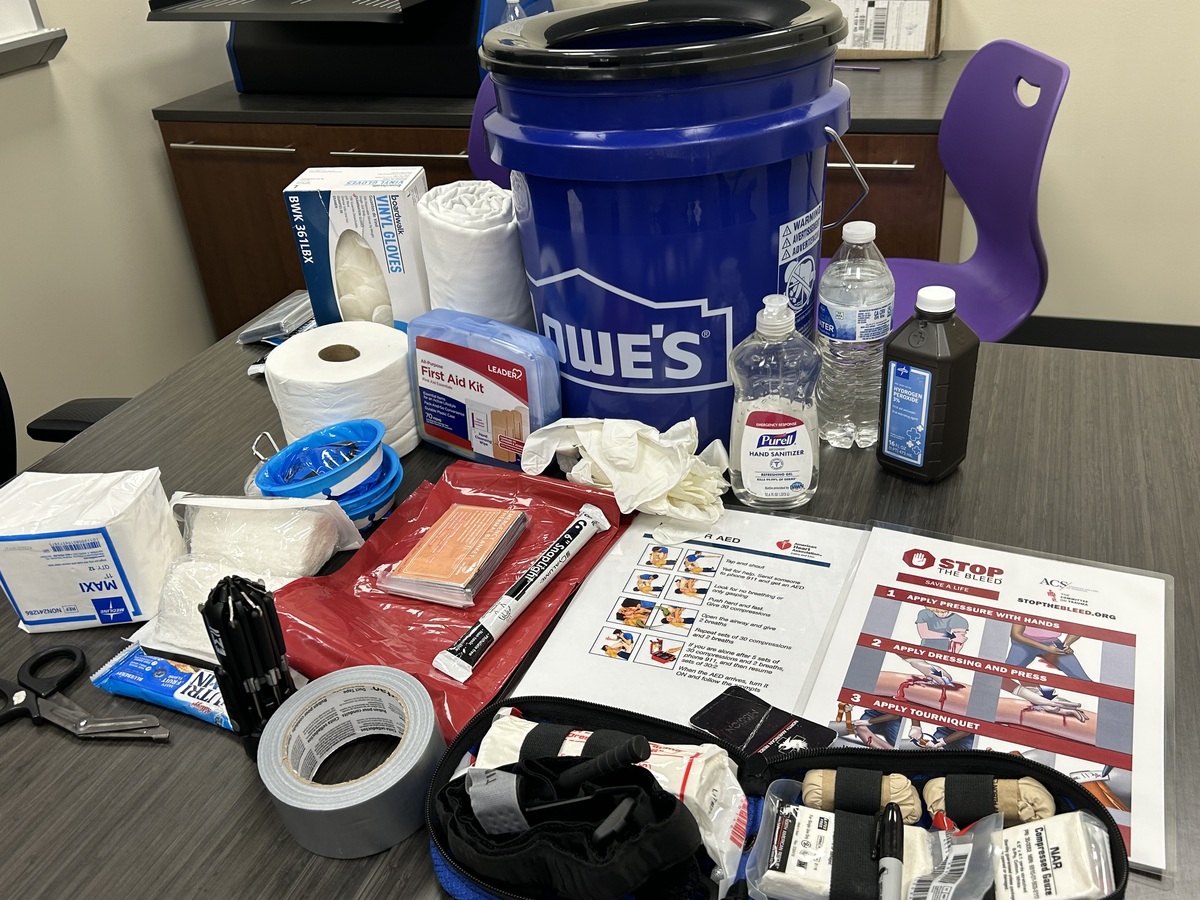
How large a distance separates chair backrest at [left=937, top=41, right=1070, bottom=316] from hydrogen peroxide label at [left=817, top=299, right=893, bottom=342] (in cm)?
82

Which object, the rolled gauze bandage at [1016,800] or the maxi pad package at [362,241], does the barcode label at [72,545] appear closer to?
the maxi pad package at [362,241]

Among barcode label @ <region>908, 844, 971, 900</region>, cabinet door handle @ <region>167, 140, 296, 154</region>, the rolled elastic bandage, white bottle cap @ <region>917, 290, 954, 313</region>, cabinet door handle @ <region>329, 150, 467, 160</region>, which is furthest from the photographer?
cabinet door handle @ <region>167, 140, 296, 154</region>

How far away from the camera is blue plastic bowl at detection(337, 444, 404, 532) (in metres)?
0.98

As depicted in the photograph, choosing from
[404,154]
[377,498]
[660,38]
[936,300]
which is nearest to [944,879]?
[936,300]

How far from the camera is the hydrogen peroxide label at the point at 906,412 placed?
3.13 ft

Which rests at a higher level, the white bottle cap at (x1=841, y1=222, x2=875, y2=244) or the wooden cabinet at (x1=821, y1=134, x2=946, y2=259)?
the white bottle cap at (x1=841, y1=222, x2=875, y2=244)

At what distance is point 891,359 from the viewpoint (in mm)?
958

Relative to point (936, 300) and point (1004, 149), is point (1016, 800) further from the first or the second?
point (1004, 149)

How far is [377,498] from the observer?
100 cm

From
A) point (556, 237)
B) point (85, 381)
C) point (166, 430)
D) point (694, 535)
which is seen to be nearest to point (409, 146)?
point (85, 381)

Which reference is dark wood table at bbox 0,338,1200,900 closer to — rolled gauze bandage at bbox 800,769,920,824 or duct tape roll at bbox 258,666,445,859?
duct tape roll at bbox 258,666,445,859

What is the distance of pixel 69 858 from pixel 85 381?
1934mm

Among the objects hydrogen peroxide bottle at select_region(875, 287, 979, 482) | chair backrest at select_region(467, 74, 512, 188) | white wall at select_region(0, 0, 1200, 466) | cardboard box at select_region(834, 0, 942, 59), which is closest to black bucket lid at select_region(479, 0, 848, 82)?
hydrogen peroxide bottle at select_region(875, 287, 979, 482)

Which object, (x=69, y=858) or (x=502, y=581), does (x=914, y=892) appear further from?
(x=69, y=858)
